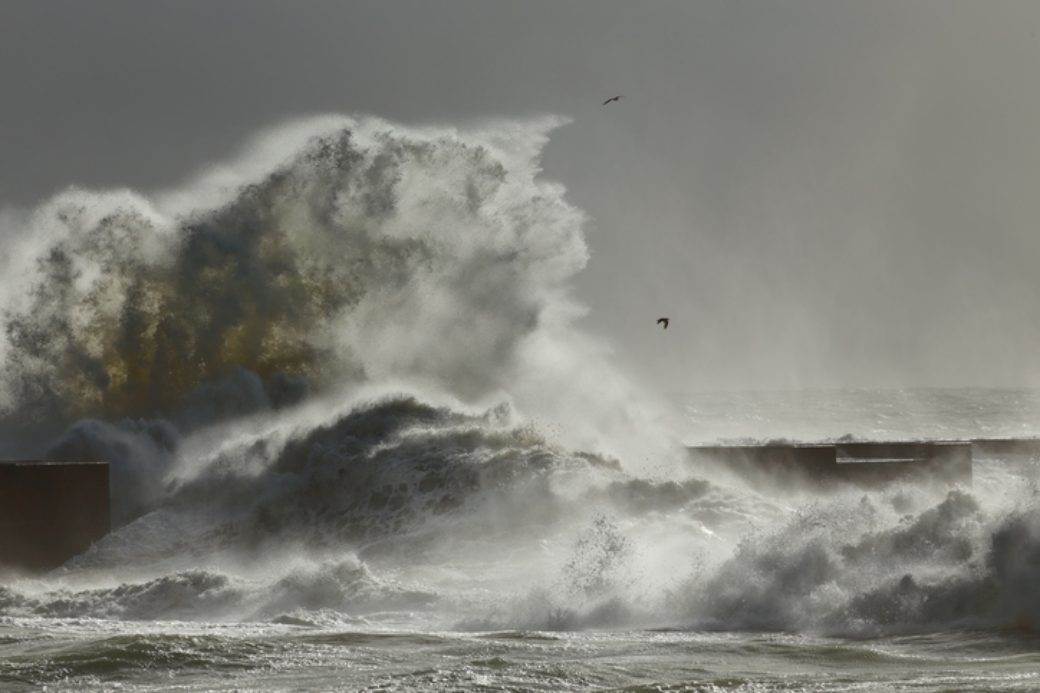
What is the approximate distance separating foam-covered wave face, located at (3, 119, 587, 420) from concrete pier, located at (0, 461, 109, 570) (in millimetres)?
4254

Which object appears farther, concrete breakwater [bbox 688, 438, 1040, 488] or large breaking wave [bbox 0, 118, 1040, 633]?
concrete breakwater [bbox 688, 438, 1040, 488]

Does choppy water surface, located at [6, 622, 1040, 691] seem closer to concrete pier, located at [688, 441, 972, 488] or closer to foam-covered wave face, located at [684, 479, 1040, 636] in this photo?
foam-covered wave face, located at [684, 479, 1040, 636]

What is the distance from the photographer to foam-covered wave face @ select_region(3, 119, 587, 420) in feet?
62.7

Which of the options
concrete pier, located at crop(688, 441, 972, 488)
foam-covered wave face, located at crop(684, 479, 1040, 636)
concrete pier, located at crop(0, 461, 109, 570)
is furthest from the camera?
concrete pier, located at crop(688, 441, 972, 488)

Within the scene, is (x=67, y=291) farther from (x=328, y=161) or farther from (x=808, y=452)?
(x=808, y=452)

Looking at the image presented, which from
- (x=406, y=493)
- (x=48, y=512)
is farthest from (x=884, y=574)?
(x=48, y=512)

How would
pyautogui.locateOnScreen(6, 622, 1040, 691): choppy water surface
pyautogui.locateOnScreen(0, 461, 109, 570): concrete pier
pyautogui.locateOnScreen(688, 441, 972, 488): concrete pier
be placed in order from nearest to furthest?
1. pyautogui.locateOnScreen(6, 622, 1040, 691): choppy water surface
2. pyautogui.locateOnScreen(0, 461, 109, 570): concrete pier
3. pyautogui.locateOnScreen(688, 441, 972, 488): concrete pier

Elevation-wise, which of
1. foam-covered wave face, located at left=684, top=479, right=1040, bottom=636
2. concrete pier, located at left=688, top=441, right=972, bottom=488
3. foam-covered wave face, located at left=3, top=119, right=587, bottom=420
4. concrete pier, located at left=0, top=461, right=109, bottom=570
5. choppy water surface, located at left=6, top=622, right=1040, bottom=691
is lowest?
choppy water surface, located at left=6, top=622, right=1040, bottom=691

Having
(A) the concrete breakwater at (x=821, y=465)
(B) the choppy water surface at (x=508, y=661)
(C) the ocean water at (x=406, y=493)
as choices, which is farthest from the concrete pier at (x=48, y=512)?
(A) the concrete breakwater at (x=821, y=465)

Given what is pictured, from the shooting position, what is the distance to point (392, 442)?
15.8 metres

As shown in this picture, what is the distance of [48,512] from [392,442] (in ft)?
11.5

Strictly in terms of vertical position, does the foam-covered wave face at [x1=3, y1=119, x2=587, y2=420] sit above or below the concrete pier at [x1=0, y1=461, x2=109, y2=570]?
above

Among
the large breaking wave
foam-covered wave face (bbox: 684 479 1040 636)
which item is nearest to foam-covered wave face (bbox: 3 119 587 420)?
the large breaking wave

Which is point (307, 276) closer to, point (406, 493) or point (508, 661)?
point (406, 493)
